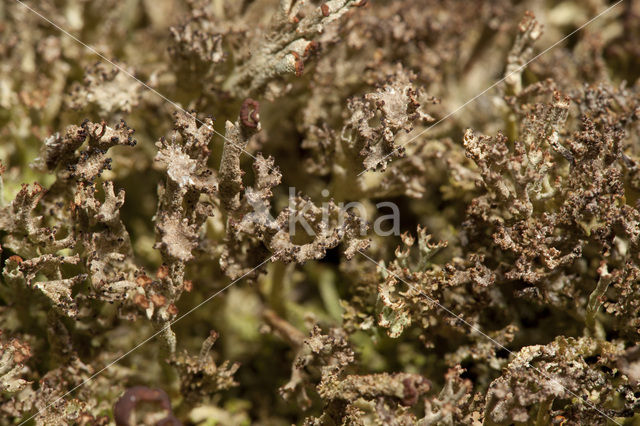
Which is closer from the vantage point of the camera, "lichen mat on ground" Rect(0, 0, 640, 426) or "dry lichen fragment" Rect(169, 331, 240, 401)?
"lichen mat on ground" Rect(0, 0, 640, 426)

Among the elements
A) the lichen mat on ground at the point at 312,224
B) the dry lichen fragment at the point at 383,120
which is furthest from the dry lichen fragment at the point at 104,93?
the dry lichen fragment at the point at 383,120

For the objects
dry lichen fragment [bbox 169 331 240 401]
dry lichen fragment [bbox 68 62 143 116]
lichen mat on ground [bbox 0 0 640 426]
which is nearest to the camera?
lichen mat on ground [bbox 0 0 640 426]

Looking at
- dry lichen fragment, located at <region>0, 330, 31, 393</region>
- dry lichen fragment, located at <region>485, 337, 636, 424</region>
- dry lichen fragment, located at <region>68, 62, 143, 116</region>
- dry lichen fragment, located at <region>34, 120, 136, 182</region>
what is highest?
dry lichen fragment, located at <region>68, 62, 143, 116</region>

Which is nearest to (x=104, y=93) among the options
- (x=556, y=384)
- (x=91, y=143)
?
(x=91, y=143)

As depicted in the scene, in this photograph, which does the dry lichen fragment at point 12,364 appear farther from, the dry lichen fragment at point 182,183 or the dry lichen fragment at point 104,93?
the dry lichen fragment at point 104,93

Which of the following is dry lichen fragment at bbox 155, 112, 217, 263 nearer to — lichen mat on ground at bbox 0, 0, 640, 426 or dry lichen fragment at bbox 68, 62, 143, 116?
lichen mat on ground at bbox 0, 0, 640, 426

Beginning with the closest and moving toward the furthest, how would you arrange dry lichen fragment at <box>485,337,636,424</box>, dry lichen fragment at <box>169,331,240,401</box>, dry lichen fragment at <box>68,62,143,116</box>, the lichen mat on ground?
dry lichen fragment at <box>485,337,636,424</box> → the lichen mat on ground → dry lichen fragment at <box>169,331,240,401</box> → dry lichen fragment at <box>68,62,143,116</box>

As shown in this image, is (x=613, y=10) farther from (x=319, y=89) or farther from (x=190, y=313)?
(x=190, y=313)

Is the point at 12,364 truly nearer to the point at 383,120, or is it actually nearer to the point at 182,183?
the point at 182,183

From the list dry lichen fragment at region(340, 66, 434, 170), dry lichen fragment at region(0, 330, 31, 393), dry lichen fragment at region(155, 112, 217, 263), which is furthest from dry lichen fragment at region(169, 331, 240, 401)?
dry lichen fragment at region(340, 66, 434, 170)
